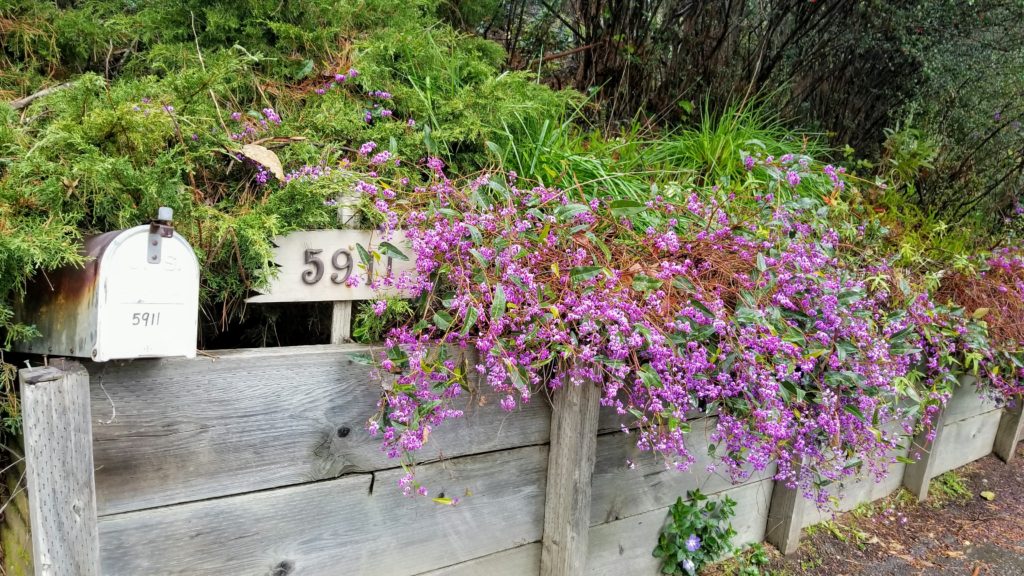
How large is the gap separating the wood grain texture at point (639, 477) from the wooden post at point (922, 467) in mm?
1500

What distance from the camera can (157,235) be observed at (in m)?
1.13

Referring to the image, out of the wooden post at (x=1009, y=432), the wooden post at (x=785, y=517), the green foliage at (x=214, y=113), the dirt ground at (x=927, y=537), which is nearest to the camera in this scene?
the green foliage at (x=214, y=113)

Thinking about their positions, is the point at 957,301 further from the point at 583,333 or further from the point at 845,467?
the point at 583,333

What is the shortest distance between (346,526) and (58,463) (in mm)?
623

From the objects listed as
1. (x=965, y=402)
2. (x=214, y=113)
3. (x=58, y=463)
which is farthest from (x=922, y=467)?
(x=58, y=463)

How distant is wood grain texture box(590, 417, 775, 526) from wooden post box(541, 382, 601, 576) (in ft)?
0.44

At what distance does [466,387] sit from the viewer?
154 centimetres

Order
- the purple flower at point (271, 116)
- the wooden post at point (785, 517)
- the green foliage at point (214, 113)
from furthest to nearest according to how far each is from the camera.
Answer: the wooden post at point (785, 517) < the purple flower at point (271, 116) < the green foliage at point (214, 113)

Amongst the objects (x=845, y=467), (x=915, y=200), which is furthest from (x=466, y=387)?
(x=915, y=200)

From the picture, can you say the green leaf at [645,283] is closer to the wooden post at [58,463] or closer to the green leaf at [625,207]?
the green leaf at [625,207]

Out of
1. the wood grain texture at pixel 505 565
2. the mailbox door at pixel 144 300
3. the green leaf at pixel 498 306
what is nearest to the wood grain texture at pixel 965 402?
the wood grain texture at pixel 505 565

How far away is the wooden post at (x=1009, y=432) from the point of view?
393 centimetres

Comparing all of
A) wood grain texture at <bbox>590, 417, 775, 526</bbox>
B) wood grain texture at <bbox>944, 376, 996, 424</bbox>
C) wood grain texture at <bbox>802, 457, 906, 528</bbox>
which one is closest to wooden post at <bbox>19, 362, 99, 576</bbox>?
wood grain texture at <bbox>590, 417, 775, 526</bbox>

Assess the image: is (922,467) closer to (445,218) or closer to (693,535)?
(693,535)
